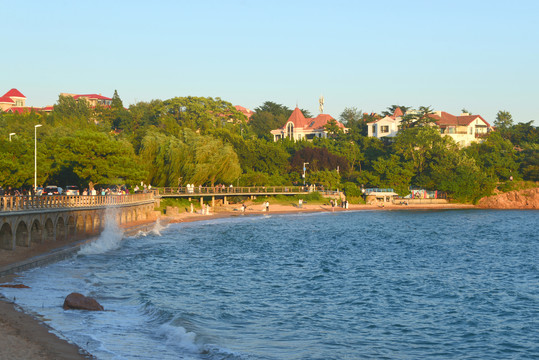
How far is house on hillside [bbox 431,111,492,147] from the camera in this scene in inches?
5704

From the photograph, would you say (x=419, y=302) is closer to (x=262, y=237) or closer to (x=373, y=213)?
(x=262, y=237)

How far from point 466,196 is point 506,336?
10843 centimetres

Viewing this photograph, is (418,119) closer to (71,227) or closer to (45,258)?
(71,227)

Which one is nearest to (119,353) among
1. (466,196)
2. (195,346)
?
(195,346)

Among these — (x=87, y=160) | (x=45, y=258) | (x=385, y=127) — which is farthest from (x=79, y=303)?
(x=385, y=127)

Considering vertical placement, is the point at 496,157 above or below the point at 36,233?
above

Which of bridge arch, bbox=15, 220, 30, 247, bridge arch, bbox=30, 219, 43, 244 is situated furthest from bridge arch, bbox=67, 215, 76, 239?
bridge arch, bbox=15, 220, 30, 247

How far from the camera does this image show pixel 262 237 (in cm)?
6512

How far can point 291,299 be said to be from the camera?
98.8 feet

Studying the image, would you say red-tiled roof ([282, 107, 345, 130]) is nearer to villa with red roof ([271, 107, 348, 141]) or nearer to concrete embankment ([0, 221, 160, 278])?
villa with red roof ([271, 107, 348, 141])

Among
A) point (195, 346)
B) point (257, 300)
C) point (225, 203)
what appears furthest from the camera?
point (225, 203)

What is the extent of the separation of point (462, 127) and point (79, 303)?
137 m

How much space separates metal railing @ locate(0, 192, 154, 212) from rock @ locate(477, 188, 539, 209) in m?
86.4

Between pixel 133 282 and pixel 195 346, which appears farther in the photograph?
pixel 133 282
